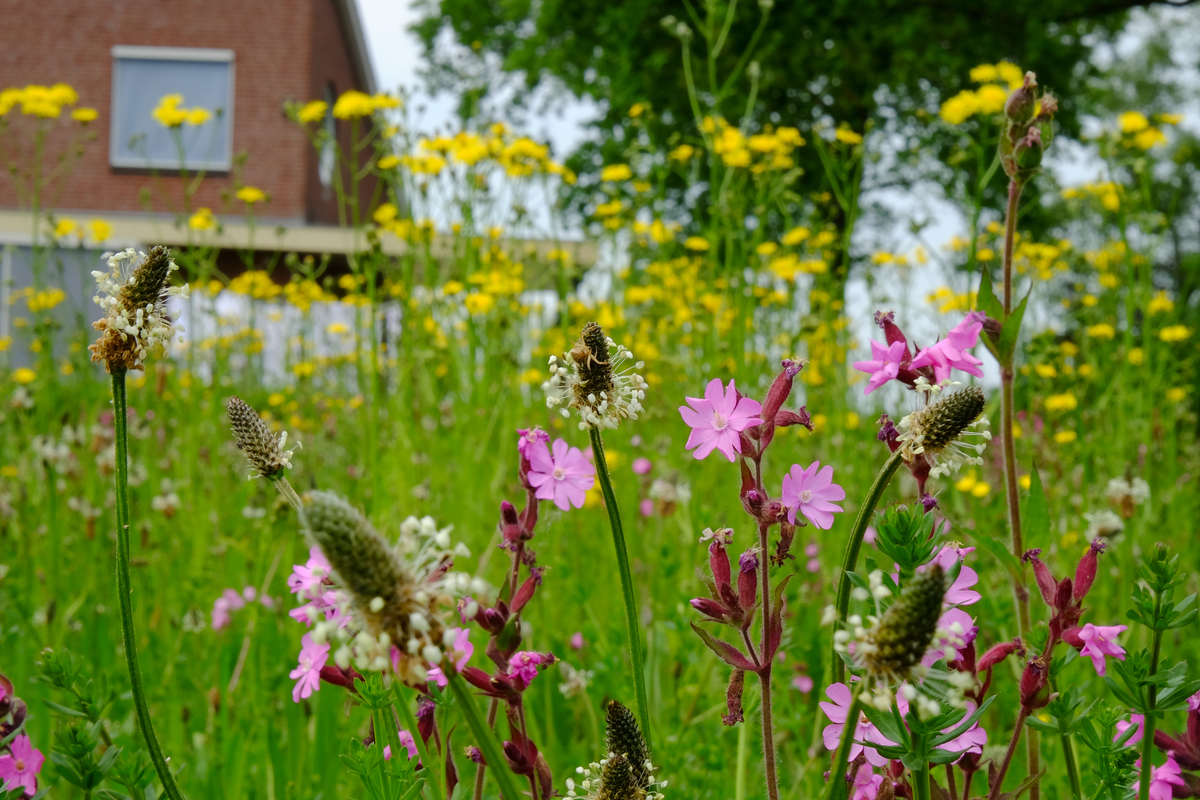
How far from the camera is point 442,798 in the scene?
80 centimetres

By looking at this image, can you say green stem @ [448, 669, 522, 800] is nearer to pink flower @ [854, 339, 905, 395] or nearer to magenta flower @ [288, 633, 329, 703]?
magenta flower @ [288, 633, 329, 703]

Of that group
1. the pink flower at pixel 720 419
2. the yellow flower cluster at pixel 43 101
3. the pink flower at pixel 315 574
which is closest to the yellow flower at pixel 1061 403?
the pink flower at pixel 720 419

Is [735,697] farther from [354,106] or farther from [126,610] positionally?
[354,106]

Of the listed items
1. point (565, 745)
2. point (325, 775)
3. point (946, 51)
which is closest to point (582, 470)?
point (325, 775)

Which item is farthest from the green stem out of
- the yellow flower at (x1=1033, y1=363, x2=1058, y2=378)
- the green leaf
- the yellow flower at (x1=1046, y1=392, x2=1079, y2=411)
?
the yellow flower at (x1=1046, y1=392, x2=1079, y2=411)

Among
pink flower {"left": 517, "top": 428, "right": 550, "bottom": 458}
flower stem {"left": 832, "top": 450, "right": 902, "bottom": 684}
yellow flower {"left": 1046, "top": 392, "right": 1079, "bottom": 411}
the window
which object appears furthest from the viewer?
the window

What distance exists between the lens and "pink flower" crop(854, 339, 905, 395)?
2.63 ft

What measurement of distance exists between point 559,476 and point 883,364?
0.34 meters

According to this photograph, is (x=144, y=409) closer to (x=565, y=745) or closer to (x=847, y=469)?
(x=565, y=745)

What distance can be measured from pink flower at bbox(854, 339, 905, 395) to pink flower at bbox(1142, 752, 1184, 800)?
1.40 feet

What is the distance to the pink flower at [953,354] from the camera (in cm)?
77

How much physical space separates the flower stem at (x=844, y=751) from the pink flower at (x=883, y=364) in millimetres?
285

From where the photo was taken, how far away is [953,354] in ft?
2.55

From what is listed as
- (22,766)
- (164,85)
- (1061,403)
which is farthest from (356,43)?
(22,766)
